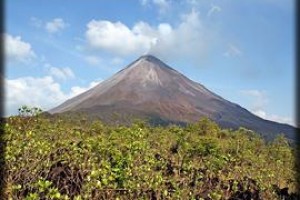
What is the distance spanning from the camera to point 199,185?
646cm

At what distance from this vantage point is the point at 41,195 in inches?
172

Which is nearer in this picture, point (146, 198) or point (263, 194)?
point (146, 198)

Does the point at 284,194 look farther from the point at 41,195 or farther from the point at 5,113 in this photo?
the point at 5,113

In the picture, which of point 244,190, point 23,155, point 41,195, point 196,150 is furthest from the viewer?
point 196,150

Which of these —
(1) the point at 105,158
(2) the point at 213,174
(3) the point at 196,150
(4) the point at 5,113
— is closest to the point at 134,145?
(1) the point at 105,158

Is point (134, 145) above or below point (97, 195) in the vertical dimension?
above

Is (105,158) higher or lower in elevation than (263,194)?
higher

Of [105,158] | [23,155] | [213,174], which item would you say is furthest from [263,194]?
[23,155]

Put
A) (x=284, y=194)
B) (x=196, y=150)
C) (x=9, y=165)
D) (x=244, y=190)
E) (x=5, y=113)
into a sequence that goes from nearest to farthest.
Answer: (x=5, y=113), (x=9, y=165), (x=284, y=194), (x=244, y=190), (x=196, y=150)

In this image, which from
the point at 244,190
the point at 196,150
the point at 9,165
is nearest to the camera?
the point at 9,165

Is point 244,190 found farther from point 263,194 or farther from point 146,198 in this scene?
point 146,198

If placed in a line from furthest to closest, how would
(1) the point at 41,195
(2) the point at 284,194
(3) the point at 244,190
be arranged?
(3) the point at 244,190 < (2) the point at 284,194 < (1) the point at 41,195

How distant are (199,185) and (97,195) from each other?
70.7 inches

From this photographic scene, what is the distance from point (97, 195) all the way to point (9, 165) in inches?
37.0
